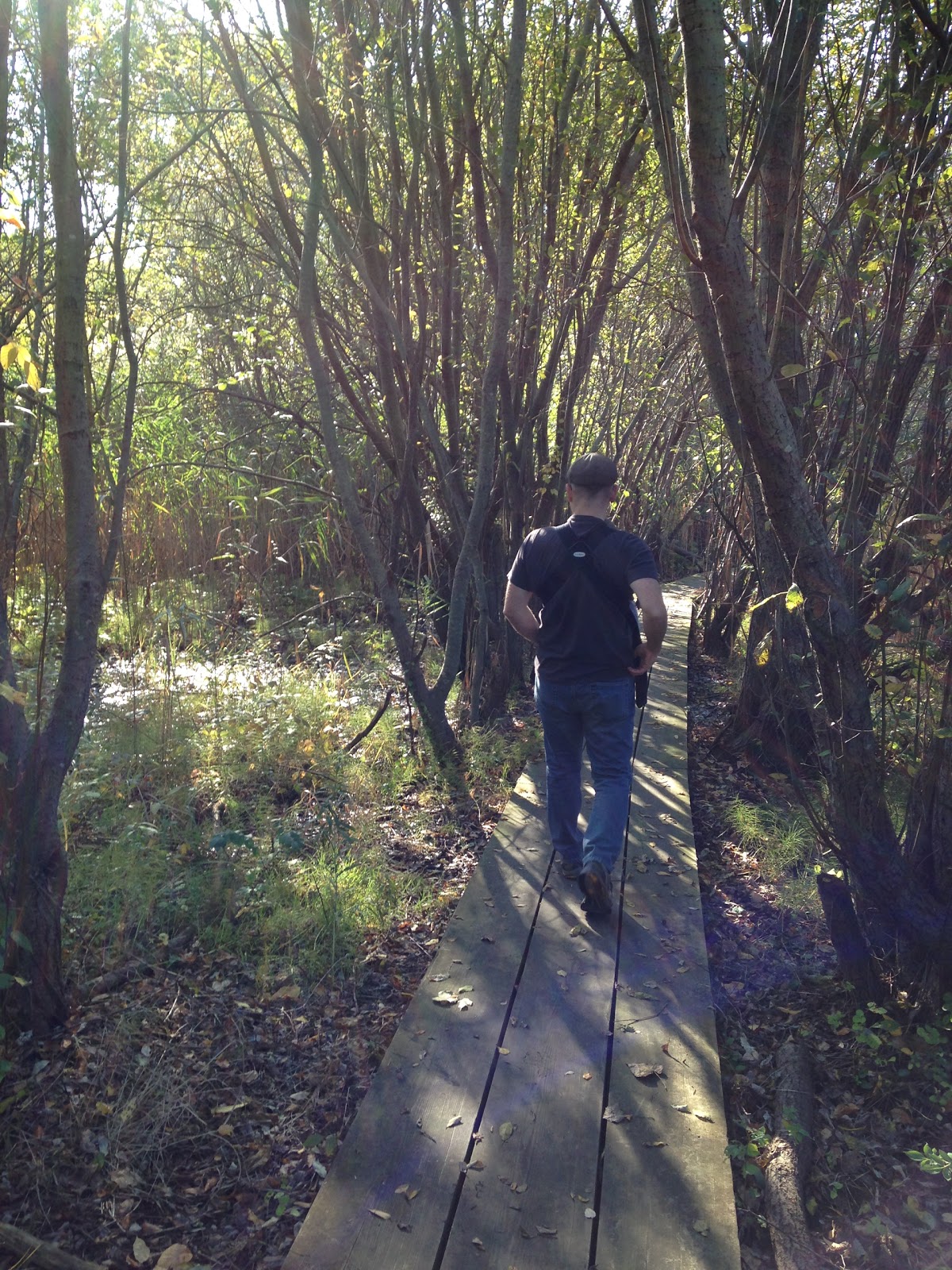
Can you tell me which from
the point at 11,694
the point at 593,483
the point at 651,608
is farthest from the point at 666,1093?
the point at 593,483

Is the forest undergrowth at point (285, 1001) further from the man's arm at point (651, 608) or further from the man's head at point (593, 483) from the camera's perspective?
the man's head at point (593, 483)

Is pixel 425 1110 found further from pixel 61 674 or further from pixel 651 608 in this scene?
pixel 651 608

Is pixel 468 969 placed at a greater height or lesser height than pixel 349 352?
lesser

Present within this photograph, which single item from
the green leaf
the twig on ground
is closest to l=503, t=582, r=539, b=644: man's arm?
the green leaf

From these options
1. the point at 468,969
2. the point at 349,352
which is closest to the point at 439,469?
the point at 349,352

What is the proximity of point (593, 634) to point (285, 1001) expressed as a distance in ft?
6.16

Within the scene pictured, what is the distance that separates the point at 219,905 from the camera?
3992 mm

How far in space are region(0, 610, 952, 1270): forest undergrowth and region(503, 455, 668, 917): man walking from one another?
78 centimetres

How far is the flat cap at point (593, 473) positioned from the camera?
154 inches

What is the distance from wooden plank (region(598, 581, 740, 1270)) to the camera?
2225mm

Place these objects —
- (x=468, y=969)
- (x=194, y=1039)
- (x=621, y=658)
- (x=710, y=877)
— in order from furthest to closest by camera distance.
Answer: (x=710, y=877) < (x=621, y=658) < (x=468, y=969) < (x=194, y=1039)

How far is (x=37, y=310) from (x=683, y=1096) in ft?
13.4

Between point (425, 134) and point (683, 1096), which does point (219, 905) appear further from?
point (425, 134)

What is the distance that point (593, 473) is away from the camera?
153 inches
